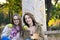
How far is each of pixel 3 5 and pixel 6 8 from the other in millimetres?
210

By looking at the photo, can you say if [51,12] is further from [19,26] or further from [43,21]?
[19,26]

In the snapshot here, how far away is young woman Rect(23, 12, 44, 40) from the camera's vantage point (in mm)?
3010

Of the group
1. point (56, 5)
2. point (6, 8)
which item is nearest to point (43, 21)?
point (6, 8)

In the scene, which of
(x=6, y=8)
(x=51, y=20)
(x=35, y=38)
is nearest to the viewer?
(x=35, y=38)

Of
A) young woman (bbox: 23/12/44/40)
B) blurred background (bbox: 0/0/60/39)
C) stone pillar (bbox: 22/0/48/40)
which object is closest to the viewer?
young woman (bbox: 23/12/44/40)

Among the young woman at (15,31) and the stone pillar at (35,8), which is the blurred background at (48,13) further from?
the young woman at (15,31)

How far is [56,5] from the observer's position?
Result: 10211 millimetres

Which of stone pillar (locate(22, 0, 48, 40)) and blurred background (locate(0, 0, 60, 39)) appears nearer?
stone pillar (locate(22, 0, 48, 40))

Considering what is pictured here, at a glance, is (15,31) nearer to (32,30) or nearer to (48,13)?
(32,30)

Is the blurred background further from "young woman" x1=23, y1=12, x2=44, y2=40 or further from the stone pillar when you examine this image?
"young woman" x1=23, y1=12, x2=44, y2=40

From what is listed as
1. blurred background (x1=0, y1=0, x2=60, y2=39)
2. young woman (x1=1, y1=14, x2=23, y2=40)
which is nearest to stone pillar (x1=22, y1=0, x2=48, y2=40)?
young woman (x1=1, y1=14, x2=23, y2=40)

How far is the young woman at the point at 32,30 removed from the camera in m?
3.01

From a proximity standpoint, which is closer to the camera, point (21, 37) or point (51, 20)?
point (21, 37)

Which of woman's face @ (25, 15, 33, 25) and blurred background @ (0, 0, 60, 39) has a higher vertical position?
woman's face @ (25, 15, 33, 25)
